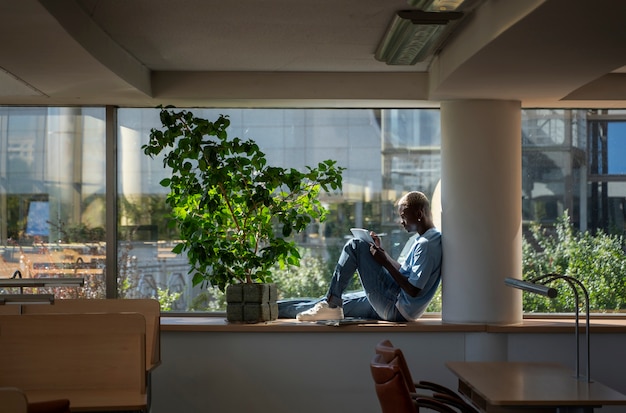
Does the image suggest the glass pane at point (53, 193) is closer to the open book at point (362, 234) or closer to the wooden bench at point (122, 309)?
the wooden bench at point (122, 309)

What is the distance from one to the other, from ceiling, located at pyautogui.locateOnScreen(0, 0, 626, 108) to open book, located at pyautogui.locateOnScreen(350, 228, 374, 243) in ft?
3.28

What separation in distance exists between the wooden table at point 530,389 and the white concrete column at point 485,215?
1.27 meters

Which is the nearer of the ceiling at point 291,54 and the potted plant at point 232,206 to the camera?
the ceiling at point 291,54

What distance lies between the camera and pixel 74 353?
521 cm

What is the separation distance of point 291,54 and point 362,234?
1.54 metres

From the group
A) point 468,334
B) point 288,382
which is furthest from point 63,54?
point 468,334

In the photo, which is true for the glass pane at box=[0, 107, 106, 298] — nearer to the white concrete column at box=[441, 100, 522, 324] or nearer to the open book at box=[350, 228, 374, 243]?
the open book at box=[350, 228, 374, 243]

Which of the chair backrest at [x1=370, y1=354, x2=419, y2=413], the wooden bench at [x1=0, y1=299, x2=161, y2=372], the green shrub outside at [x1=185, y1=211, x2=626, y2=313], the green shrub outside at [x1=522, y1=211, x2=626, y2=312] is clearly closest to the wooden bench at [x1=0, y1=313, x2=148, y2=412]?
the wooden bench at [x1=0, y1=299, x2=161, y2=372]

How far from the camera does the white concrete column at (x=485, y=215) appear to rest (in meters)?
6.98

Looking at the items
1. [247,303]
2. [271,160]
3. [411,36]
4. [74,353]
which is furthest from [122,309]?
[411,36]

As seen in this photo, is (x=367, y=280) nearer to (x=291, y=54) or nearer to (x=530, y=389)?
(x=291, y=54)

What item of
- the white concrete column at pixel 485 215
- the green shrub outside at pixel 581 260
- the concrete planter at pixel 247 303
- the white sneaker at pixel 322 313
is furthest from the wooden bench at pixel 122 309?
the green shrub outside at pixel 581 260

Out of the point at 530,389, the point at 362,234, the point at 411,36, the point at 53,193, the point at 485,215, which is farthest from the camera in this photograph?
the point at 53,193

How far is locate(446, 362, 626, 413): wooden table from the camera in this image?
4422 millimetres
